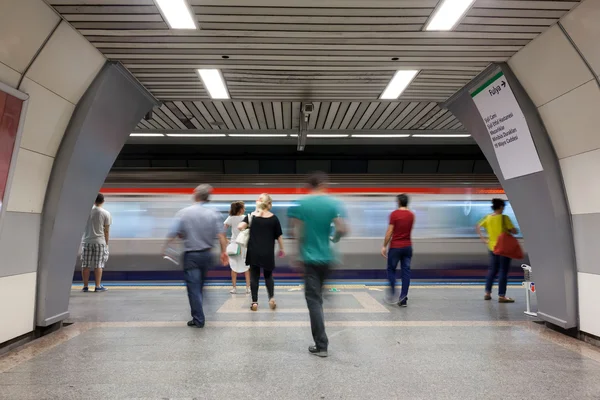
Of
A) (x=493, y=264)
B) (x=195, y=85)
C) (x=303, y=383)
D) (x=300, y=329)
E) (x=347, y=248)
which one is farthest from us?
(x=347, y=248)

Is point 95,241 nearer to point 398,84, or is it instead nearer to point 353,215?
point 353,215

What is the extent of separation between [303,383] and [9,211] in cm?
291

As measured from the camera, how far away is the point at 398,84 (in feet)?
16.7

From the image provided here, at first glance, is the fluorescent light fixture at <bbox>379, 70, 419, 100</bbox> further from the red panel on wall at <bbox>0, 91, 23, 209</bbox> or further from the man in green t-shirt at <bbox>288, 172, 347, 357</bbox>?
the red panel on wall at <bbox>0, 91, 23, 209</bbox>

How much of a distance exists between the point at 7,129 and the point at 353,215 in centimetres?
687

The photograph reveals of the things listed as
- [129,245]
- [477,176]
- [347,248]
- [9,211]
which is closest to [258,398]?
[9,211]

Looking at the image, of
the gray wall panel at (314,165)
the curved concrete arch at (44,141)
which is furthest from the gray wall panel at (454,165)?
the curved concrete arch at (44,141)

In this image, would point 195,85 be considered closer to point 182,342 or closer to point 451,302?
point 182,342

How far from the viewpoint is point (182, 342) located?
156 inches

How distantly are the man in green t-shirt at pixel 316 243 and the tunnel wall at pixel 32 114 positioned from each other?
2.43 m

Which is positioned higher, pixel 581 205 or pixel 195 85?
pixel 195 85

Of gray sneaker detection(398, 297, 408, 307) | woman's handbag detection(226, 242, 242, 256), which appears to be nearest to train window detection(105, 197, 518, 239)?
woman's handbag detection(226, 242, 242, 256)

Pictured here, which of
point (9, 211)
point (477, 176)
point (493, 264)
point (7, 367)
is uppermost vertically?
point (477, 176)

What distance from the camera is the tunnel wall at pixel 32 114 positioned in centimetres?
327
